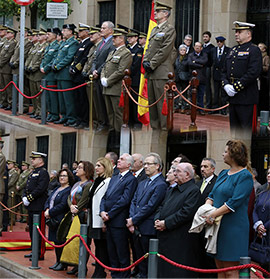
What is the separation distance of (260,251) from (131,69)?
6.52 m

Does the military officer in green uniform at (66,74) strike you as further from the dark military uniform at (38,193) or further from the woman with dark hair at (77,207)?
the woman with dark hair at (77,207)

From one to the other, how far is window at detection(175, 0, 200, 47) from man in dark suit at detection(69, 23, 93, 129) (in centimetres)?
399

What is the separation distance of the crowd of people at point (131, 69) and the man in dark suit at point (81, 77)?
0.02 metres

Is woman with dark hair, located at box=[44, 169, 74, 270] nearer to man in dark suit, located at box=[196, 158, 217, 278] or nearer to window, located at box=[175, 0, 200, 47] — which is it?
man in dark suit, located at box=[196, 158, 217, 278]

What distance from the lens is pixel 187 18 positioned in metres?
21.1

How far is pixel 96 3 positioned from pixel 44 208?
9.50 meters

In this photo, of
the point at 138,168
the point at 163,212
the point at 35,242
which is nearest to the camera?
the point at 163,212

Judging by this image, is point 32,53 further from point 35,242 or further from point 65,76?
point 35,242

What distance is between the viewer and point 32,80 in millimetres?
20031

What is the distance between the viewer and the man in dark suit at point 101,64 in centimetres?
1648

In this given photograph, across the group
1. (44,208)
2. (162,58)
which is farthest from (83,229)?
(162,58)

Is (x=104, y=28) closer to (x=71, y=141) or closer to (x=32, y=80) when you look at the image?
(x=71, y=141)

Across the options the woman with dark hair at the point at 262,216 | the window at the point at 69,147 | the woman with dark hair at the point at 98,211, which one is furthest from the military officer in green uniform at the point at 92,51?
the woman with dark hair at the point at 262,216

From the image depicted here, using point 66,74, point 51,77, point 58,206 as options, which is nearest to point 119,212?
point 58,206
